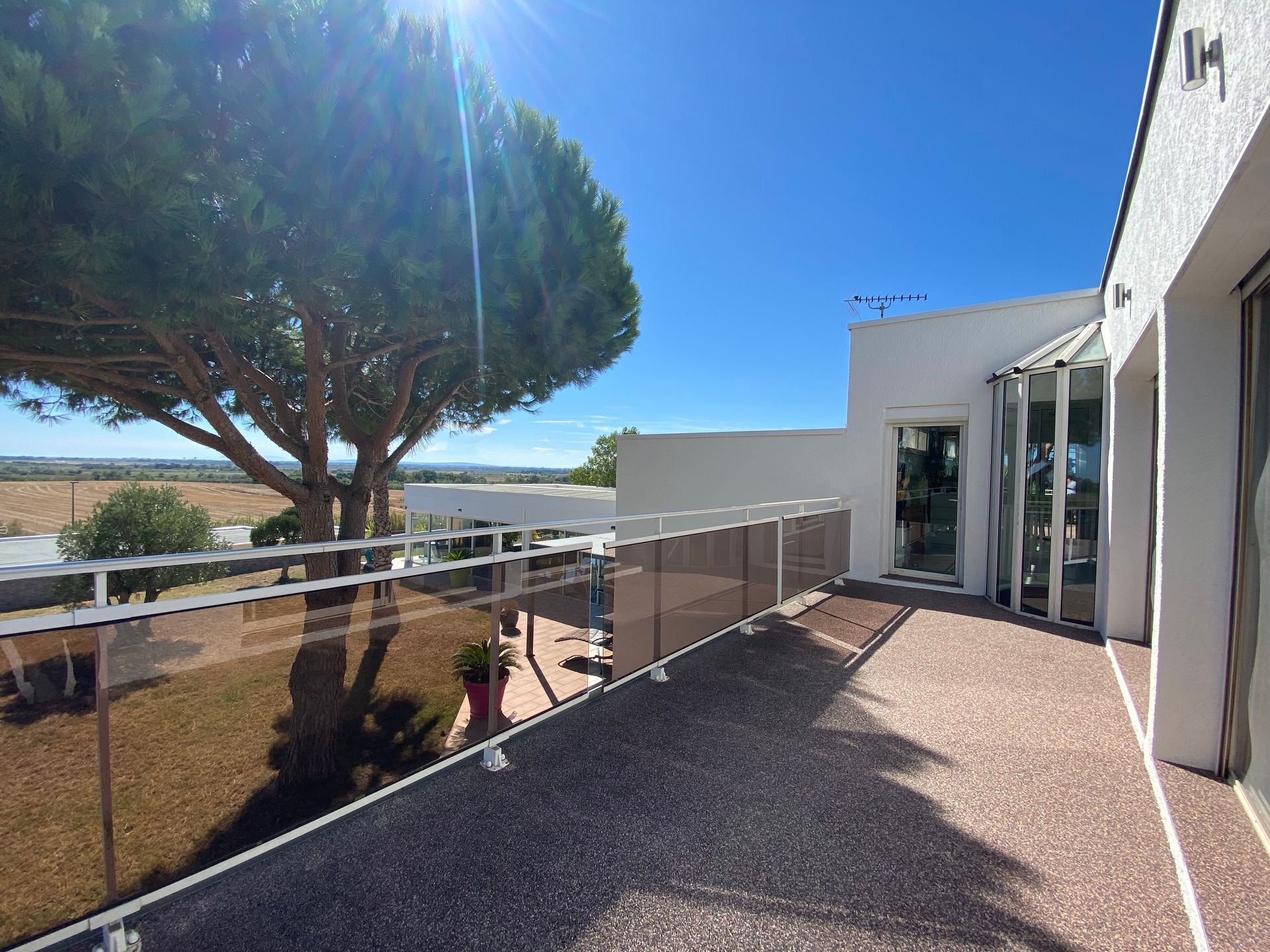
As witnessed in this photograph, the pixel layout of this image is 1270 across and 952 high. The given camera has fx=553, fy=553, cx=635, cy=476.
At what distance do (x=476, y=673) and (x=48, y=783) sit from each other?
1395 millimetres

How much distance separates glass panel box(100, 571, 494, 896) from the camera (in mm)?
1588

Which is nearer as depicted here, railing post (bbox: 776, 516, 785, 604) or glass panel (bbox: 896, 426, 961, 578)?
railing post (bbox: 776, 516, 785, 604)

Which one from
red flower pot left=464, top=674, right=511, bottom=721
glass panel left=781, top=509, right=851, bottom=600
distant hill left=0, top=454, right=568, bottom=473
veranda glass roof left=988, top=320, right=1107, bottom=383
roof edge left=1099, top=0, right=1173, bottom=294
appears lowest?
red flower pot left=464, top=674, right=511, bottom=721

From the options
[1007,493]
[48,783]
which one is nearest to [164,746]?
[48,783]

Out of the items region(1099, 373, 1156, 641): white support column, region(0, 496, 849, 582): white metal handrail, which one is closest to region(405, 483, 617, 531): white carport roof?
region(1099, 373, 1156, 641): white support column

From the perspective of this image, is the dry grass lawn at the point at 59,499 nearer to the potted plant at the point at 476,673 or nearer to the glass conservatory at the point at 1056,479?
the potted plant at the point at 476,673

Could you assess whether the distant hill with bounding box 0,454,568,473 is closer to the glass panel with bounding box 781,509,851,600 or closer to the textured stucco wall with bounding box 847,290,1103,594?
the glass panel with bounding box 781,509,851,600

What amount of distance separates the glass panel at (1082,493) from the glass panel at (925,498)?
222cm

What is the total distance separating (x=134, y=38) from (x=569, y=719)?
4794 mm

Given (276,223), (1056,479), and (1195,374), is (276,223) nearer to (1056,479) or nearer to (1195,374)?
(1195,374)

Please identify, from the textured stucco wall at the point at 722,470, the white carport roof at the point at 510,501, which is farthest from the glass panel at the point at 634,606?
the white carport roof at the point at 510,501

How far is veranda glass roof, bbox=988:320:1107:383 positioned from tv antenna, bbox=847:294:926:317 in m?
2.80

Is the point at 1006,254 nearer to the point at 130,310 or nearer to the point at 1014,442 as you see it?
the point at 1014,442

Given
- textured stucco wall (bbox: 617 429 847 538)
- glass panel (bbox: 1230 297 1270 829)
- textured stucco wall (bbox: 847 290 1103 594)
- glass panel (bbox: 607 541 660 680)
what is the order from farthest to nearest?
textured stucco wall (bbox: 617 429 847 538) → textured stucco wall (bbox: 847 290 1103 594) → glass panel (bbox: 607 541 660 680) → glass panel (bbox: 1230 297 1270 829)
